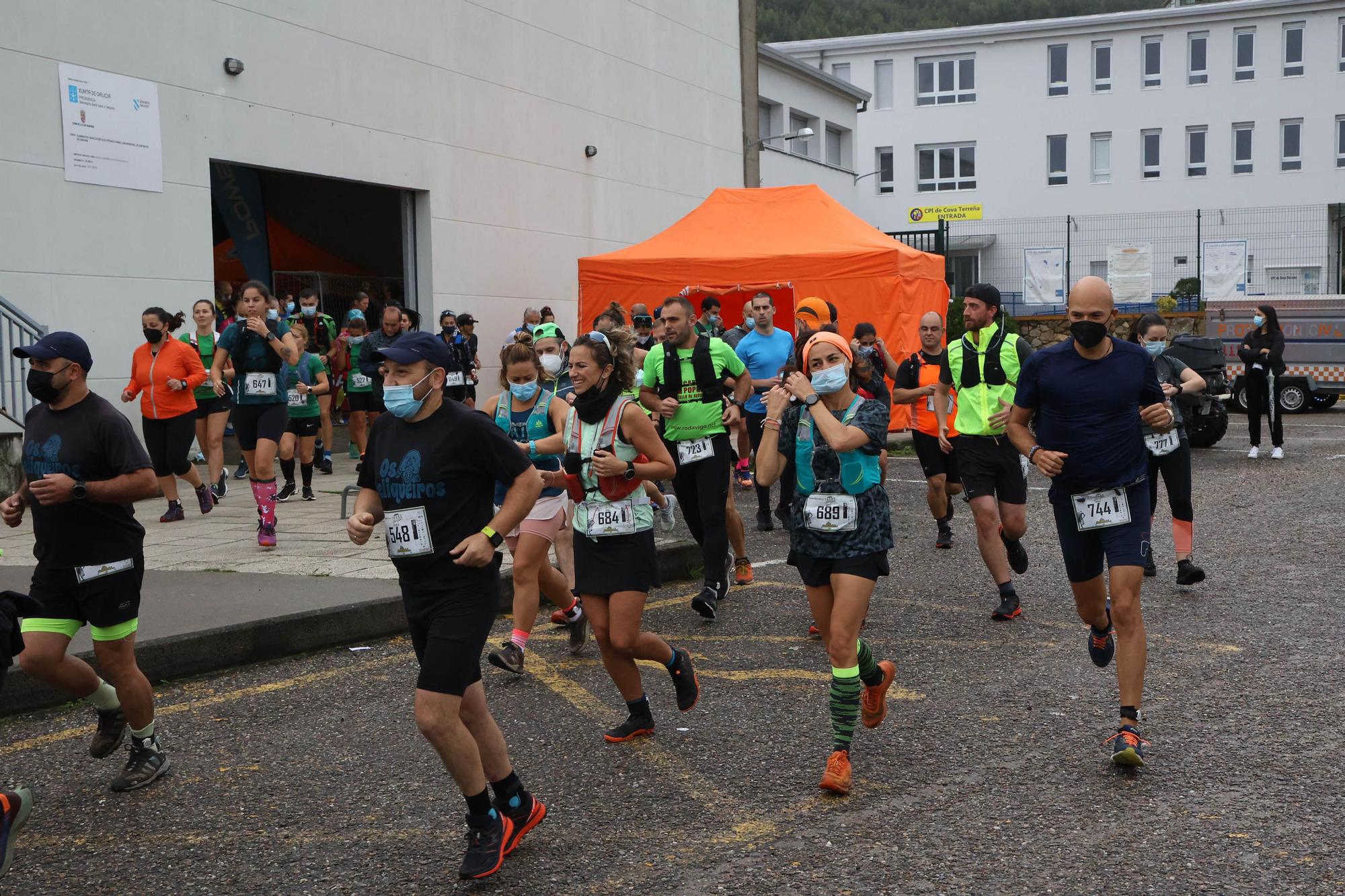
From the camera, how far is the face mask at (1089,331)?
5309 mm

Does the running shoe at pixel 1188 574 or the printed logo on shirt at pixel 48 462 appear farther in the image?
the running shoe at pixel 1188 574

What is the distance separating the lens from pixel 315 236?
2138 centimetres

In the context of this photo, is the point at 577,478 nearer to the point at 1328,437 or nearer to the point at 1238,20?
the point at 1328,437

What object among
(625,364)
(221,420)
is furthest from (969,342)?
(221,420)

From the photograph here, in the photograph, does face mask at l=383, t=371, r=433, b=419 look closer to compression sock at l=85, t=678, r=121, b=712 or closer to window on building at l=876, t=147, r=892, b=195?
compression sock at l=85, t=678, r=121, b=712

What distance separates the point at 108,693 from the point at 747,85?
2363 centimetres

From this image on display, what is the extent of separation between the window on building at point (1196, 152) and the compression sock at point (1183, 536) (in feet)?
145

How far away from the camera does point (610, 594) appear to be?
543cm

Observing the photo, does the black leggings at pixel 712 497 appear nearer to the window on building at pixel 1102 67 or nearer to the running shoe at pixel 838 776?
the running shoe at pixel 838 776

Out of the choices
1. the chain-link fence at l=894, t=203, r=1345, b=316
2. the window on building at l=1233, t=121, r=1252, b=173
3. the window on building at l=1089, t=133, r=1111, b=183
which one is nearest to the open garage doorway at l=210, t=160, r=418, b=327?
the chain-link fence at l=894, t=203, r=1345, b=316

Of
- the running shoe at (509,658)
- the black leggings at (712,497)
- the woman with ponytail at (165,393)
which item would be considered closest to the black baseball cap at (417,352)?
the running shoe at (509,658)

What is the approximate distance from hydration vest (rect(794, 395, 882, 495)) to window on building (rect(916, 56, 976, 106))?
48.9 metres

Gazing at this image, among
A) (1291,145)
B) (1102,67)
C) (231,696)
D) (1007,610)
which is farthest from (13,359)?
(1291,145)

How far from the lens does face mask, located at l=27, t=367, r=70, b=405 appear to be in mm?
4875
